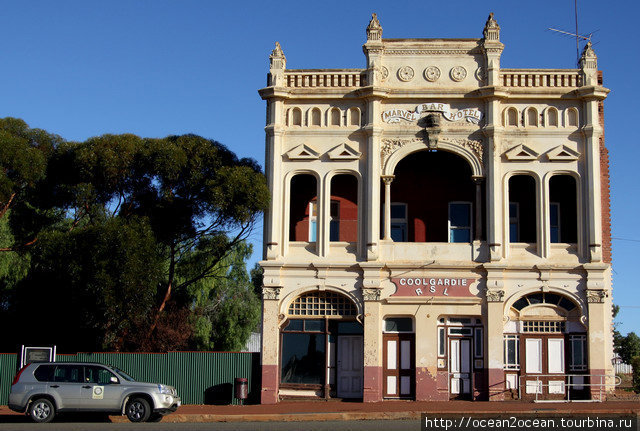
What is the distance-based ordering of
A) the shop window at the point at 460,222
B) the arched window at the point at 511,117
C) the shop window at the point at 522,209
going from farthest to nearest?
the shop window at the point at 460,222 < the shop window at the point at 522,209 < the arched window at the point at 511,117

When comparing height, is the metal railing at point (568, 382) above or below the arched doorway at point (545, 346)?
below

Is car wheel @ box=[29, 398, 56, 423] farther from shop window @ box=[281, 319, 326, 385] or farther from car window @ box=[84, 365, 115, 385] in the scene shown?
shop window @ box=[281, 319, 326, 385]

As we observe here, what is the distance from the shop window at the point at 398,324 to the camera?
28266mm

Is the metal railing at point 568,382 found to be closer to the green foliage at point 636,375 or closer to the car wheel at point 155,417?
the green foliage at point 636,375

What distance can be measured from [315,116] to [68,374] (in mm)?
12225

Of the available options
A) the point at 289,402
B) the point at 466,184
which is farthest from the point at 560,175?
the point at 289,402

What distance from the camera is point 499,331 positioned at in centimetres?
2758

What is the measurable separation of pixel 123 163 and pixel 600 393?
17512 mm

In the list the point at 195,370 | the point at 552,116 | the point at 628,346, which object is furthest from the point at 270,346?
the point at 628,346

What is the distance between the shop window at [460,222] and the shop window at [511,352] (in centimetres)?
384

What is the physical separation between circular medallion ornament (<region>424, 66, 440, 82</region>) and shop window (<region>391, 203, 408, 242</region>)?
4661 millimetres

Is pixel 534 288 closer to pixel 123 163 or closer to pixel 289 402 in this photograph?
pixel 289 402

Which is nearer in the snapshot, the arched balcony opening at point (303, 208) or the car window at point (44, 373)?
the car window at point (44, 373)

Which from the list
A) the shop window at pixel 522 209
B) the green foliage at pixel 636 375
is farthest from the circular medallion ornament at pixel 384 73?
the green foliage at pixel 636 375
